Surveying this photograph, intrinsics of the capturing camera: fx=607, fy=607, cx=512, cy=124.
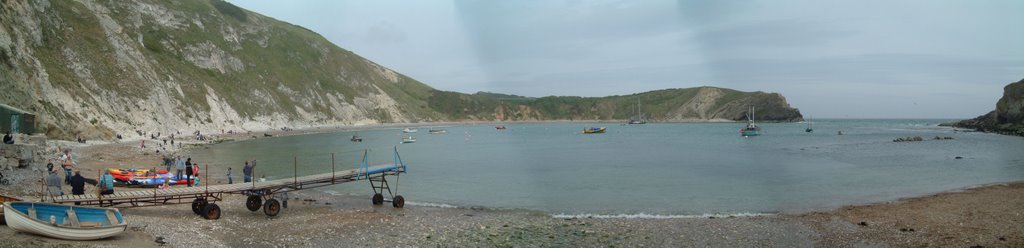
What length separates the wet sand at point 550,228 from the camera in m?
20.4

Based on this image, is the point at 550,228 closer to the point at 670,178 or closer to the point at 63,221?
the point at 63,221

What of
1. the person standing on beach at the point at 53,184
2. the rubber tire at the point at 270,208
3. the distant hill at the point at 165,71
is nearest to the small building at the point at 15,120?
the distant hill at the point at 165,71

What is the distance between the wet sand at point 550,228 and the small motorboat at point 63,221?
0.28m

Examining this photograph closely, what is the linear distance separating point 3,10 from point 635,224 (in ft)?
232

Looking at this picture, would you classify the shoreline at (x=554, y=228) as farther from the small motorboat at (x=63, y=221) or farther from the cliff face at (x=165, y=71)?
the cliff face at (x=165, y=71)

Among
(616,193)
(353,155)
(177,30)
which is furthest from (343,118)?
(616,193)

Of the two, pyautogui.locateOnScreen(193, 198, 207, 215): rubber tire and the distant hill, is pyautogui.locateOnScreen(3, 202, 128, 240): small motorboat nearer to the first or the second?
pyautogui.locateOnScreen(193, 198, 207, 215): rubber tire

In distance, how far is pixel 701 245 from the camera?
20562 millimetres

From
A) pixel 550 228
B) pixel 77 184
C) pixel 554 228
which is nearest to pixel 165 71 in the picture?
pixel 77 184

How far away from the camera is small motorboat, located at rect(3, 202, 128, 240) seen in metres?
16.5

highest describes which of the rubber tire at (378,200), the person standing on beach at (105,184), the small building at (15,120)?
the small building at (15,120)

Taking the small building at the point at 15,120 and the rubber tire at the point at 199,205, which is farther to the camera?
the small building at the point at 15,120

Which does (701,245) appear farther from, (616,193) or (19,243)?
(19,243)

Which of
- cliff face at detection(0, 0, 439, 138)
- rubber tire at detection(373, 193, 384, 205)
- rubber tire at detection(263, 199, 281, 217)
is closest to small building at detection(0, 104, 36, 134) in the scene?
cliff face at detection(0, 0, 439, 138)
